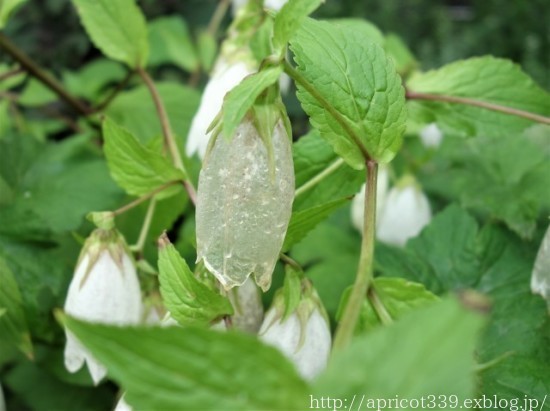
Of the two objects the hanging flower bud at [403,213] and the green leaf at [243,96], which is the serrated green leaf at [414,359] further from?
the hanging flower bud at [403,213]

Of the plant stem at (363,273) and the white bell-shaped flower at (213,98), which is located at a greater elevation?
the plant stem at (363,273)

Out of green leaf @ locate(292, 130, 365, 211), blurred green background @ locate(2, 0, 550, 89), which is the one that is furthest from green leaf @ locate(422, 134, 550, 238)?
blurred green background @ locate(2, 0, 550, 89)

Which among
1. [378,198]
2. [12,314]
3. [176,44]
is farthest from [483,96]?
[176,44]

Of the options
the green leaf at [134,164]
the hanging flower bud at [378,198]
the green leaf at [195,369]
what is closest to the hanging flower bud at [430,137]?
the hanging flower bud at [378,198]

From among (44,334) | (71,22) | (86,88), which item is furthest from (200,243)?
(71,22)

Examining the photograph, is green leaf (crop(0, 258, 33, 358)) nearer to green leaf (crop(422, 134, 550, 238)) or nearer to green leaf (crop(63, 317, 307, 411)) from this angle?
green leaf (crop(63, 317, 307, 411))
